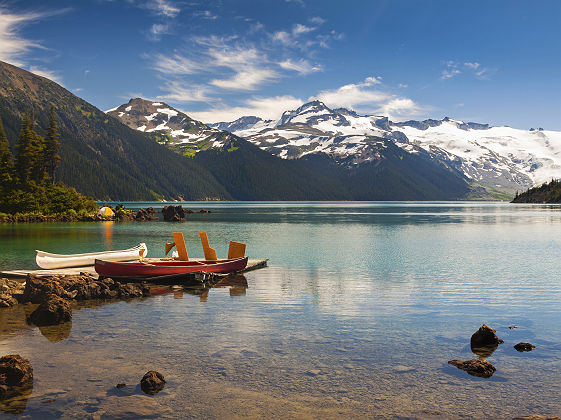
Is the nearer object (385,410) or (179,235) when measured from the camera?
(385,410)

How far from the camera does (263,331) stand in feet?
79.2

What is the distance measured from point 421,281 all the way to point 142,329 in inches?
980

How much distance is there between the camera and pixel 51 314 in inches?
988

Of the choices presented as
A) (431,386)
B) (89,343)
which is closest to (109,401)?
(89,343)

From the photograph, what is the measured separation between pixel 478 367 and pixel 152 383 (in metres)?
11.8

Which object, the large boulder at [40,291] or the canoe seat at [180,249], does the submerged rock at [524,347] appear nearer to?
the large boulder at [40,291]

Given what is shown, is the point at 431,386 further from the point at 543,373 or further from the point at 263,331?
the point at 263,331

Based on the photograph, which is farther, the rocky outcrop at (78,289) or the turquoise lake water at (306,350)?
the rocky outcrop at (78,289)

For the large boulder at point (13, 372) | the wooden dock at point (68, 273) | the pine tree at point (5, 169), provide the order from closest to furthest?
the large boulder at point (13, 372)
the wooden dock at point (68, 273)
the pine tree at point (5, 169)

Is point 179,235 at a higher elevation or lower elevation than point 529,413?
higher

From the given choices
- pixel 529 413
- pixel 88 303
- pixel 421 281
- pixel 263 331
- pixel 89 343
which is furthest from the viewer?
pixel 421 281

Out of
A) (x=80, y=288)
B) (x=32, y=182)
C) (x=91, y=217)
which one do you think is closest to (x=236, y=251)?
(x=80, y=288)

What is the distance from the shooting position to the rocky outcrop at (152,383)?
52.7ft

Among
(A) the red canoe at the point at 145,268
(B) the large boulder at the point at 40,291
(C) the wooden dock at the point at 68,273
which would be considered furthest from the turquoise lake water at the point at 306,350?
(A) the red canoe at the point at 145,268
